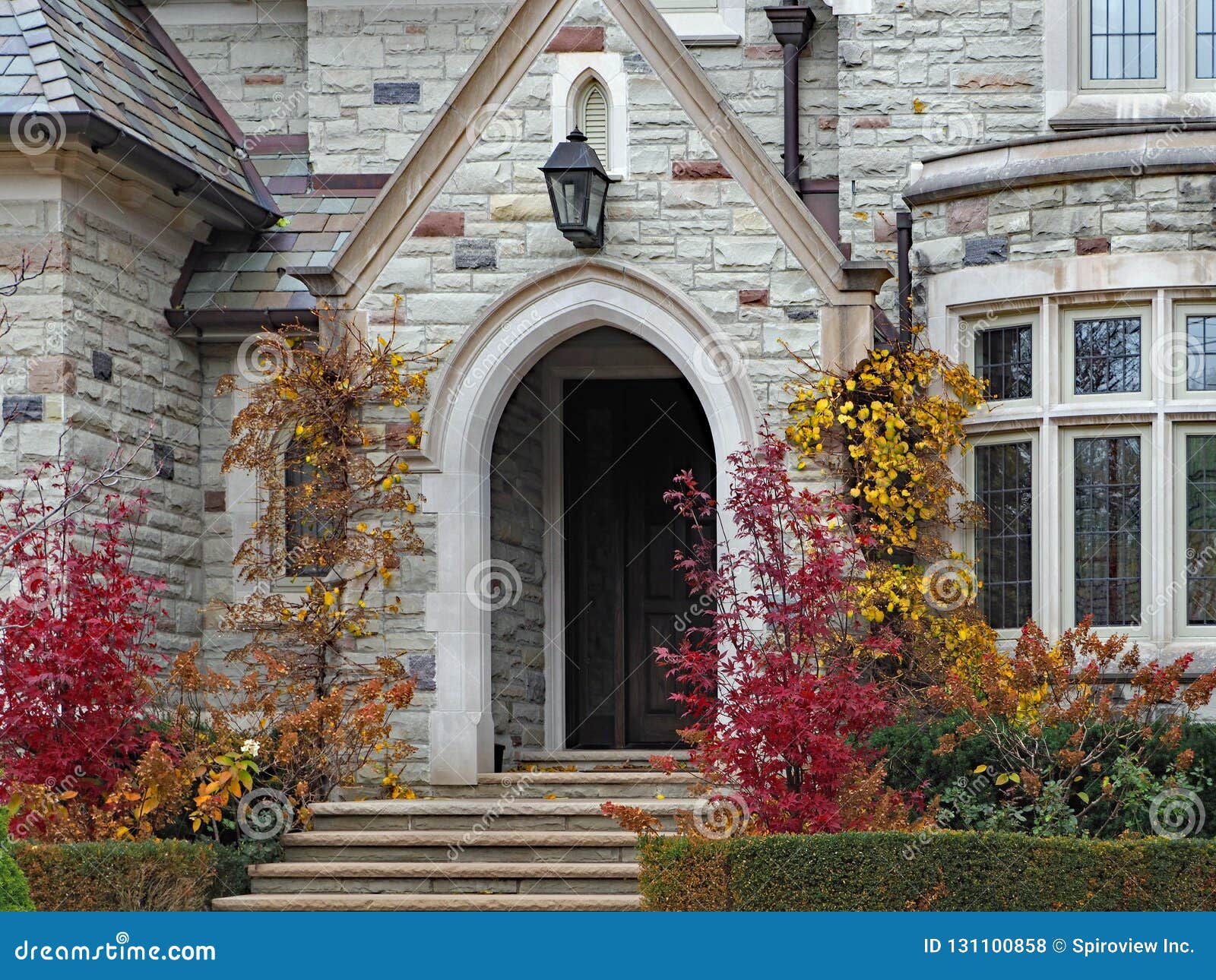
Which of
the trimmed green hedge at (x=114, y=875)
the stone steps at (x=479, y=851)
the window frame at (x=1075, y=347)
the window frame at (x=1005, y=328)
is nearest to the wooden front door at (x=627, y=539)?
the stone steps at (x=479, y=851)

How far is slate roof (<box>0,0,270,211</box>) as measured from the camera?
10.8 meters

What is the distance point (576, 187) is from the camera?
35.0 feet

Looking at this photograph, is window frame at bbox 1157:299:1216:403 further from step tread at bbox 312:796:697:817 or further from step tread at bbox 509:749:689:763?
step tread at bbox 509:749:689:763

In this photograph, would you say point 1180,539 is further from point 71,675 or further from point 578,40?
point 71,675

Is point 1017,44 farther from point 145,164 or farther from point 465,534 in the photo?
point 145,164

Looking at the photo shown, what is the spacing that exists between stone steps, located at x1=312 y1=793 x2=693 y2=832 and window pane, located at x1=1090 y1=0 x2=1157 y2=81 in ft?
19.0

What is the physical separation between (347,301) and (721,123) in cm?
260

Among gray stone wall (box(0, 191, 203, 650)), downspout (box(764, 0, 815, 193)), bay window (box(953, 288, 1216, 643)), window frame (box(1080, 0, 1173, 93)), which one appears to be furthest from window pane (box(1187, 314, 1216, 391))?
gray stone wall (box(0, 191, 203, 650))

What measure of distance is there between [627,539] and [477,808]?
3932mm

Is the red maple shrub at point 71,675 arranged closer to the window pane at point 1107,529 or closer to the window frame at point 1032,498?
the window frame at point 1032,498

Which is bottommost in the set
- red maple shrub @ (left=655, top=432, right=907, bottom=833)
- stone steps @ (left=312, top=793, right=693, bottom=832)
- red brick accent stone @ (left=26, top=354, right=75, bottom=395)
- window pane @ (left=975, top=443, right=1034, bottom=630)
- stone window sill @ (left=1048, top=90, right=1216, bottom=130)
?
stone steps @ (left=312, top=793, right=693, bottom=832)

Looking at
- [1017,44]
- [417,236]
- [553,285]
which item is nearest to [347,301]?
[417,236]

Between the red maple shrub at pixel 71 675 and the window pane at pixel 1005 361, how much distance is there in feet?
17.2

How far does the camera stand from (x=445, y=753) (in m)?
11.0
